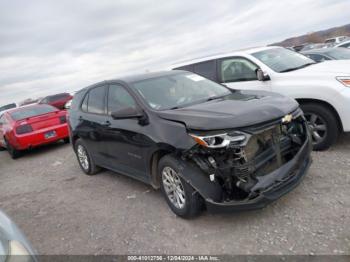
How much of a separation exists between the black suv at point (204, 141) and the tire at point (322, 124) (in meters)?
1.05

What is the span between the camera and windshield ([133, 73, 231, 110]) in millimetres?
4148

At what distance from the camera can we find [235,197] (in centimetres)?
322

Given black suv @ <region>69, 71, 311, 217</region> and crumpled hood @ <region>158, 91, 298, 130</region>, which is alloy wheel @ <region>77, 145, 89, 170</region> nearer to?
black suv @ <region>69, 71, 311, 217</region>

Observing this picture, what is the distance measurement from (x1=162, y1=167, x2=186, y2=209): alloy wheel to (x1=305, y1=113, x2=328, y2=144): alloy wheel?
103 inches

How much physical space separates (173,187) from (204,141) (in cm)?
84

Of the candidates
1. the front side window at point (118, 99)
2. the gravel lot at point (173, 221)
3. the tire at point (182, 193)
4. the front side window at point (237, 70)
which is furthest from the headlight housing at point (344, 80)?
the front side window at point (118, 99)

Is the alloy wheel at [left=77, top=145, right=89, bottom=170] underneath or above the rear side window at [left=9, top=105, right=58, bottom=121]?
underneath

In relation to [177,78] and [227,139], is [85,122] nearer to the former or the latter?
[177,78]

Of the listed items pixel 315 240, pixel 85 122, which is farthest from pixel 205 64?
pixel 315 240

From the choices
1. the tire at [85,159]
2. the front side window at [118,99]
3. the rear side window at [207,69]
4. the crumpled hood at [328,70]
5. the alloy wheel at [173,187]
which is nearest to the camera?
the alloy wheel at [173,187]

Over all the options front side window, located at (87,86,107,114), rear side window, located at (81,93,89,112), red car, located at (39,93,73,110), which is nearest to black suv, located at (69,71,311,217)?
front side window, located at (87,86,107,114)

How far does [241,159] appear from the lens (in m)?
3.20

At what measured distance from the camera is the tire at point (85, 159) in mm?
5832

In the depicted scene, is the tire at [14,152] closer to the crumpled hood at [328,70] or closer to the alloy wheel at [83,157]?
the alloy wheel at [83,157]
